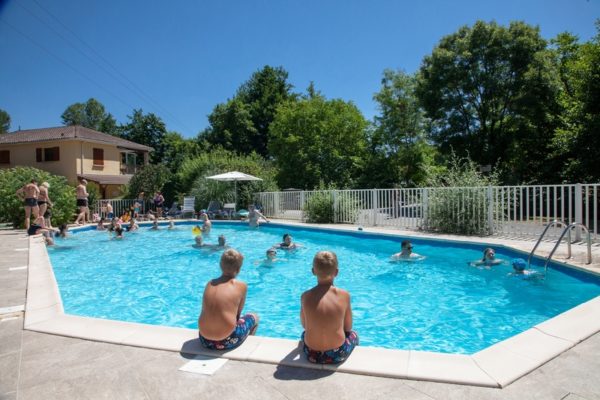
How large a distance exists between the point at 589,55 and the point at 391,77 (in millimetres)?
12604

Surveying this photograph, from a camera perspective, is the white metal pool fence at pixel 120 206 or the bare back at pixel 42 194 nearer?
the bare back at pixel 42 194

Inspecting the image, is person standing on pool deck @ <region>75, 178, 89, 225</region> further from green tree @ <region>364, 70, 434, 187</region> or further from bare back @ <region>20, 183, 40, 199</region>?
green tree @ <region>364, 70, 434, 187</region>

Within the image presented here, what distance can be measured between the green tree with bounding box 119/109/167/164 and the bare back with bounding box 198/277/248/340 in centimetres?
4929

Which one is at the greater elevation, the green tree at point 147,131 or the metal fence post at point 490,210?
the green tree at point 147,131

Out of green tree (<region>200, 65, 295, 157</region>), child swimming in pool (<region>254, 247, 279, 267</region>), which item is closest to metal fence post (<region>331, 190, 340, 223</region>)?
child swimming in pool (<region>254, 247, 279, 267</region>)

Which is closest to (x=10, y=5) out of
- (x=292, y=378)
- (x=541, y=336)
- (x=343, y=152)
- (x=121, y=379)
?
(x=121, y=379)

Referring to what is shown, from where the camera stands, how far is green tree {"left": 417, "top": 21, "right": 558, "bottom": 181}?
19.2 m

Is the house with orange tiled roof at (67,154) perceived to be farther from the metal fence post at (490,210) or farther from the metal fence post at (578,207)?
the metal fence post at (578,207)

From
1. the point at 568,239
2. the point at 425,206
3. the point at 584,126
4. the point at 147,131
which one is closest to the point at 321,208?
the point at 425,206

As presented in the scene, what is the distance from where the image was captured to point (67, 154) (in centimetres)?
2850

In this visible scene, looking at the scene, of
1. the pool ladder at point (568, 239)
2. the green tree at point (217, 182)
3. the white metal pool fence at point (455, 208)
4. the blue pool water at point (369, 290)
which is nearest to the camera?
the blue pool water at point (369, 290)

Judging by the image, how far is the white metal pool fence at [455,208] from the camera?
387 inches

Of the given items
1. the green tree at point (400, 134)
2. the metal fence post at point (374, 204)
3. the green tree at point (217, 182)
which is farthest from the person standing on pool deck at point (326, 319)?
the green tree at point (400, 134)

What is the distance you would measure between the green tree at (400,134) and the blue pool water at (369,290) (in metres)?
15.8
